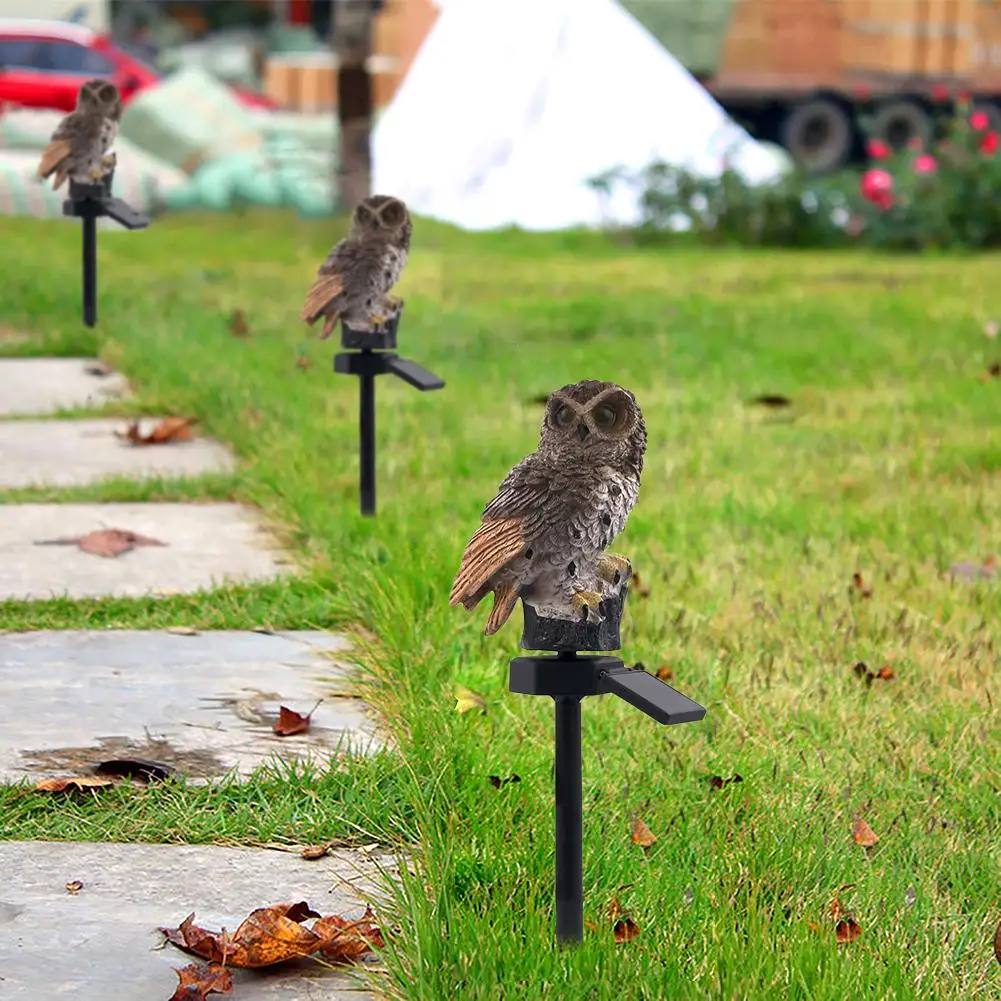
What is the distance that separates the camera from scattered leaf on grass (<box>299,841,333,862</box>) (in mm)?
2875

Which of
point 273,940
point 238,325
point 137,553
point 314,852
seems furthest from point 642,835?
point 238,325

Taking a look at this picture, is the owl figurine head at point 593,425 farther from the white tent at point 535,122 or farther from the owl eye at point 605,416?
the white tent at point 535,122

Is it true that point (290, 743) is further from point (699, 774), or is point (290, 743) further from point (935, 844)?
point (935, 844)

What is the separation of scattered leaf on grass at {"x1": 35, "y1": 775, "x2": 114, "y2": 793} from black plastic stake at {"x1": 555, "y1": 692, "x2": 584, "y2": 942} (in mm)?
936

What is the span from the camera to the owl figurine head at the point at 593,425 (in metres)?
2.46

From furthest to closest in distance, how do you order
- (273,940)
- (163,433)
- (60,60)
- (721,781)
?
(60,60) < (163,433) < (721,781) < (273,940)

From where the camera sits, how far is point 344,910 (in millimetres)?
2650

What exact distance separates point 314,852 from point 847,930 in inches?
32.3

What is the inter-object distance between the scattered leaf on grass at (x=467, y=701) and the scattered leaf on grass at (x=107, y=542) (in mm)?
A: 1362

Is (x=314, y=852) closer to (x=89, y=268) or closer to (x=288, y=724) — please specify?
(x=288, y=724)

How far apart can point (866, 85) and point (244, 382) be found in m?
15.3

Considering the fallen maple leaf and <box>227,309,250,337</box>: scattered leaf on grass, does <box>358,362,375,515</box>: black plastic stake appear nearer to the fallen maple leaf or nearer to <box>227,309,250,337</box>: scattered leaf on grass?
the fallen maple leaf

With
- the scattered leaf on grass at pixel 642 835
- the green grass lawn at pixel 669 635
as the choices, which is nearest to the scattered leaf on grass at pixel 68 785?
the green grass lawn at pixel 669 635

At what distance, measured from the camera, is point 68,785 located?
10.1ft
